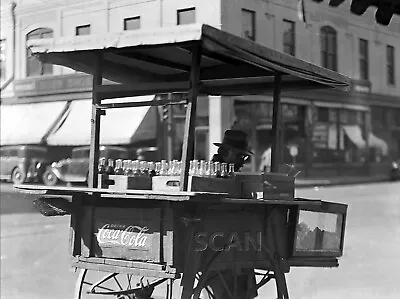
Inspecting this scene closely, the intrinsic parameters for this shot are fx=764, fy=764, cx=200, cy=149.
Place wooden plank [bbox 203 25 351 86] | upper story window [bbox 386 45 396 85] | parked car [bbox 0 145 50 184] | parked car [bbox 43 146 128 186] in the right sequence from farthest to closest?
parked car [bbox 43 146 128 186] < parked car [bbox 0 145 50 184] < upper story window [bbox 386 45 396 85] < wooden plank [bbox 203 25 351 86]

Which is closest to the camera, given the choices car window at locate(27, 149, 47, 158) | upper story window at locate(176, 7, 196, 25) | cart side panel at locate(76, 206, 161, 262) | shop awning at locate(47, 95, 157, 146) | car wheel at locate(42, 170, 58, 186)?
cart side panel at locate(76, 206, 161, 262)

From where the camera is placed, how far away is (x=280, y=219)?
477 centimetres

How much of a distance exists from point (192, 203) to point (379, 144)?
44.1ft

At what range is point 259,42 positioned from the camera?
725 cm

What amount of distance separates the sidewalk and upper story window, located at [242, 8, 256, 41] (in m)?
9.24

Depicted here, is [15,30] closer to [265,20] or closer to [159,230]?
[265,20]

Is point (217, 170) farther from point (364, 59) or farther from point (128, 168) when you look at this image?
point (364, 59)

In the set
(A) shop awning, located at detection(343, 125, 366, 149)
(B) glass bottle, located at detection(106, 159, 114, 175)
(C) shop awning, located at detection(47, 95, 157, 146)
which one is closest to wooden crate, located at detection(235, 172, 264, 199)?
(B) glass bottle, located at detection(106, 159, 114, 175)

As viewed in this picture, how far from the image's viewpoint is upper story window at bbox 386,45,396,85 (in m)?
9.44

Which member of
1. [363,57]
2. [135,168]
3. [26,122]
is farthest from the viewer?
[363,57]

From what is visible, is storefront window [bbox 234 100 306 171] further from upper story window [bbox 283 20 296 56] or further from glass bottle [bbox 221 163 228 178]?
glass bottle [bbox 221 163 228 178]

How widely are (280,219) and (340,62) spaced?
629cm

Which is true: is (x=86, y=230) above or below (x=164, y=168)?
below

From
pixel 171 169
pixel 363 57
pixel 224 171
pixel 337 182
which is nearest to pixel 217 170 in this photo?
pixel 224 171
